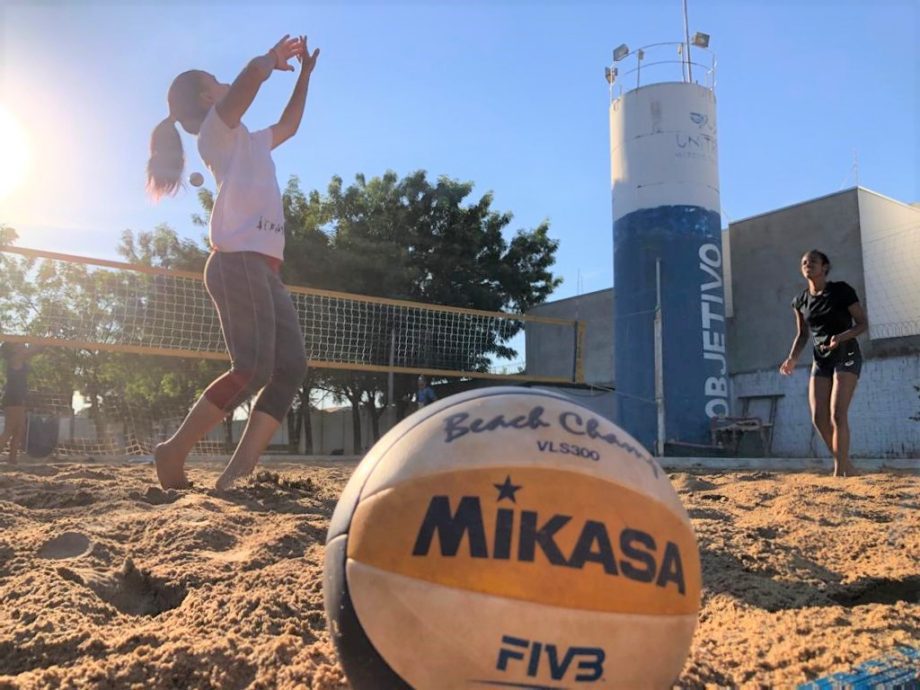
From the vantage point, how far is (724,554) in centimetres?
280

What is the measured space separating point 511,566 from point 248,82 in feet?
9.45

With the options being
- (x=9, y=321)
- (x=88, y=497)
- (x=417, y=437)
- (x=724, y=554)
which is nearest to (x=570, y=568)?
(x=417, y=437)

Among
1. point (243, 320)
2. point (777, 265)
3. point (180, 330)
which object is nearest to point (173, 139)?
point (243, 320)

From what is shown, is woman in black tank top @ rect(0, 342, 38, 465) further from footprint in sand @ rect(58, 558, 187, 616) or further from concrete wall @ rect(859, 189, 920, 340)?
concrete wall @ rect(859, 189, 920, 340)

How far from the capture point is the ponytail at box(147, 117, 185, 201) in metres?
3.85

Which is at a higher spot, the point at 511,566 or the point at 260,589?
the point at 511,566

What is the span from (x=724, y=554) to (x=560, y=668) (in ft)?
5.50

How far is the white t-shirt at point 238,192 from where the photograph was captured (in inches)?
144

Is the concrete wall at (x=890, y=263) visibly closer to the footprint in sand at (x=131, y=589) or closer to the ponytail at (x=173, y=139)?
the ponytail at (x=173, y=139)

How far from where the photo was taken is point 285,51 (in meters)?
3.66

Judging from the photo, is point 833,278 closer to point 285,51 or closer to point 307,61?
point 307,61

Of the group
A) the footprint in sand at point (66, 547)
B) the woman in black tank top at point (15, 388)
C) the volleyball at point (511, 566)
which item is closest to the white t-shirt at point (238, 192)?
the footprint in sand at point (66, 547)

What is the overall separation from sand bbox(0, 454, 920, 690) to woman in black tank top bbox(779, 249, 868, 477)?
155cm

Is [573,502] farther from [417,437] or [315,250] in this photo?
[315,250]
